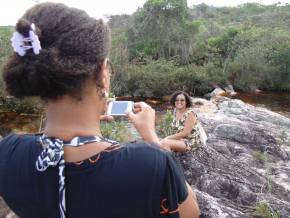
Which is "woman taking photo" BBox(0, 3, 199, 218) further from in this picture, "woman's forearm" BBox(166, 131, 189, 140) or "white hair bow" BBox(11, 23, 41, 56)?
"woman's forearm" BBox(166, 131, 189, 140)

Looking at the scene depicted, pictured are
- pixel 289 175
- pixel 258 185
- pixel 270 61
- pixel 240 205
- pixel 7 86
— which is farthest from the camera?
pixel 270 61

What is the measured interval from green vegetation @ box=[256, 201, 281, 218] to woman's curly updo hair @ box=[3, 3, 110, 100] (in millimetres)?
3880

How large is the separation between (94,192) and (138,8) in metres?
26.9

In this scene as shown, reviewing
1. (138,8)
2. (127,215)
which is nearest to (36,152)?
(127,215)

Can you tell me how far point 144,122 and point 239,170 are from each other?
16.8 feet

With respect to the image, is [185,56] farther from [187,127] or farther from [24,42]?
[24,42]

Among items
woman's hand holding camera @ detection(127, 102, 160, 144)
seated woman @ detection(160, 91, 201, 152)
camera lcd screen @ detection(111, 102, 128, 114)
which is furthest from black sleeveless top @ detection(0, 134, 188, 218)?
seated woman @ detection(160, 91, 201, 152)

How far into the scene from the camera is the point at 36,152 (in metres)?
1.16

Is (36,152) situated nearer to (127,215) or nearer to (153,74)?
(127,215)

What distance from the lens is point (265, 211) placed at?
4562 millimetres

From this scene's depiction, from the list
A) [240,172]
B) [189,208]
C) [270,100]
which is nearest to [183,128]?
[240,172]

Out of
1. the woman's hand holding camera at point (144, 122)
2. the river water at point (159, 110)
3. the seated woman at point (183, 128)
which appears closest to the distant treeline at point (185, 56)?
the river water at point (159, 110)

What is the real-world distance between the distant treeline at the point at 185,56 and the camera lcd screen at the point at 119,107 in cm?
1810

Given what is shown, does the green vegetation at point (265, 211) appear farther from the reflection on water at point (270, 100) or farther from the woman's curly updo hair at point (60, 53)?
the reflection on water at point (270, 100)
